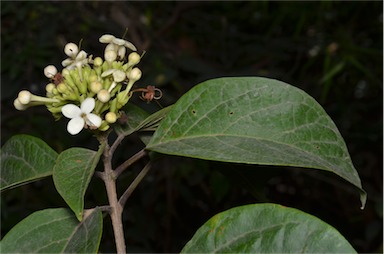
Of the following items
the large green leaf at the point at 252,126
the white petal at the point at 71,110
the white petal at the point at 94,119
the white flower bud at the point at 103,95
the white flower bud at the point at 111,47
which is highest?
the white flower bud at the point at 111,47

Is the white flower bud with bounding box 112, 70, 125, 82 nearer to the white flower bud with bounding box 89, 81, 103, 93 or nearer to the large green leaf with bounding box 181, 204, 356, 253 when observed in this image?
the white flower bud with bounding box 89, 81, 103, 93

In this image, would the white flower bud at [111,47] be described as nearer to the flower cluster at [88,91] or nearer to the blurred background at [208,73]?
the flower cluster at [88,91]

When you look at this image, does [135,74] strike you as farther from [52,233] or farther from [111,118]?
[52,233]

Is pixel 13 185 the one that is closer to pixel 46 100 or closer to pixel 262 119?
pixel 46 100

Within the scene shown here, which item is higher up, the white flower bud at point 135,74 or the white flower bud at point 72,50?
the white flower bud at point 72,50

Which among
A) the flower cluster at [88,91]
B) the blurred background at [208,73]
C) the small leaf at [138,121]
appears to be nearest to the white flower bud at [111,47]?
the flower cluster at [88,91]

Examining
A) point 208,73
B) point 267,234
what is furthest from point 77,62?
point 208,73
